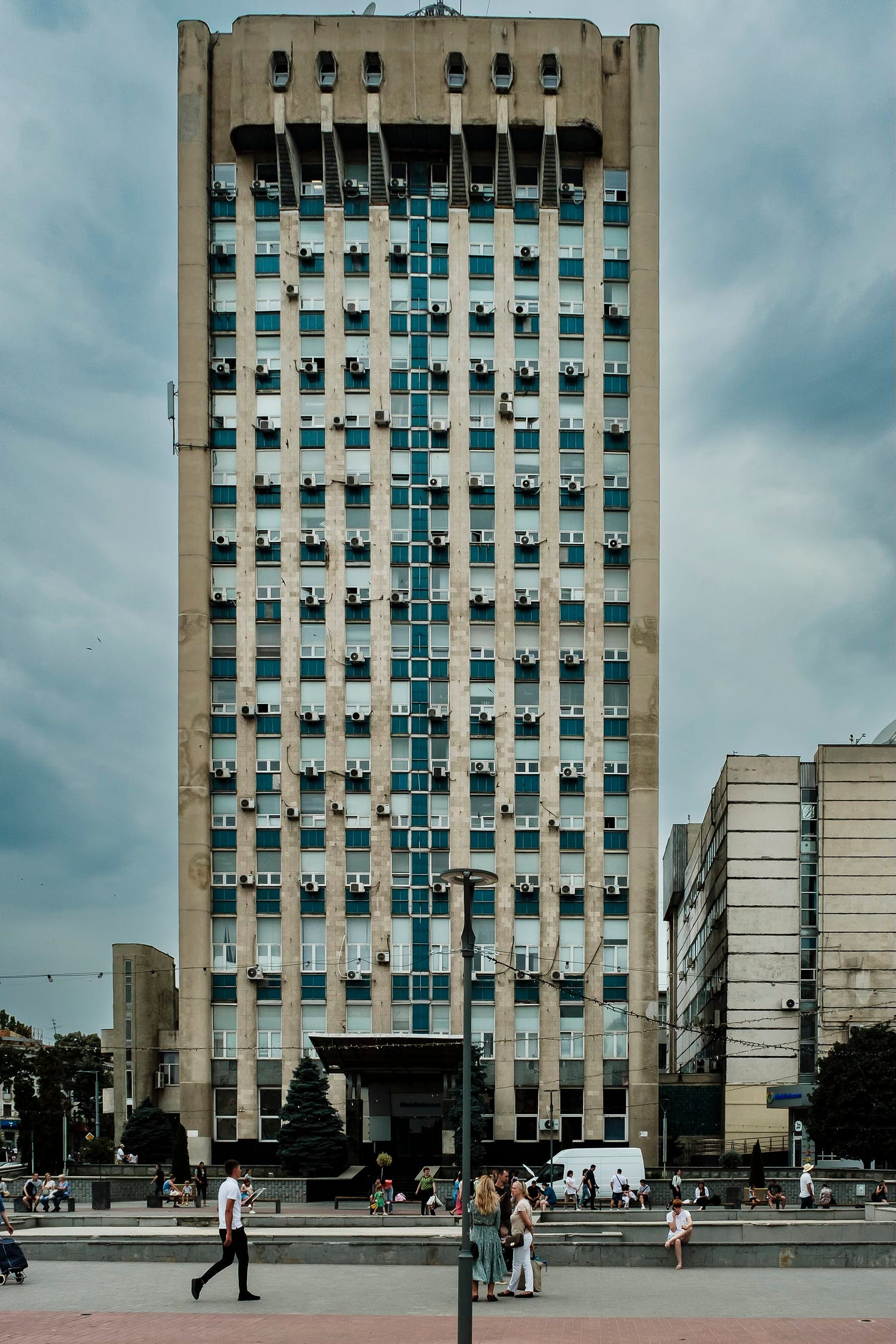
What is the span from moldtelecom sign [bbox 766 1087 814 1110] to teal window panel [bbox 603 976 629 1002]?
1508cm

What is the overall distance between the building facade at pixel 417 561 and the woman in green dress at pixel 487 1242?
149 feet

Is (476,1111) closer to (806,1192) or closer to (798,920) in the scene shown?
(806,1192)

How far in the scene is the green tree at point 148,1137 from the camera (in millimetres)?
68312

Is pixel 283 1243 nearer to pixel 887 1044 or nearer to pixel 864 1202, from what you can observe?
pixel 864 1202

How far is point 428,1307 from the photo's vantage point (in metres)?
22.3

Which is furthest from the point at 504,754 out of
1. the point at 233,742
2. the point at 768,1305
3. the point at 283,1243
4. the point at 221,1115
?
the point at 768,1305

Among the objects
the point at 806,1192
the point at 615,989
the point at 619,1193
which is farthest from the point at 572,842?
the point at 806,1192

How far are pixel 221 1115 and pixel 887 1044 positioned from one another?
99.2ft

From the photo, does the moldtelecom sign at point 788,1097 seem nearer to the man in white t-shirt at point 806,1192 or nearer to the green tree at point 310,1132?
the green tree at point 310,1132

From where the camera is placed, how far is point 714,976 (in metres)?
92.9

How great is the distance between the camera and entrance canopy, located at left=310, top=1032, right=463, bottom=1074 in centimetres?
6166

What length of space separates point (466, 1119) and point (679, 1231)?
8.85m

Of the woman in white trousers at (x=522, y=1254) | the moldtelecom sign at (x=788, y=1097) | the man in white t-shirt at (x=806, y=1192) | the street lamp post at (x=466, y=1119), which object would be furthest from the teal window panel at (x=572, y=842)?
the street lamp post at (x=466, y=1119)

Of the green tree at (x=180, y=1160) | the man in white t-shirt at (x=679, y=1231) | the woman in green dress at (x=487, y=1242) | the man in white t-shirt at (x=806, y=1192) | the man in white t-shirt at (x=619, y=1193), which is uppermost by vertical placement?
the woman in green dress at (x=487, y=1242)
